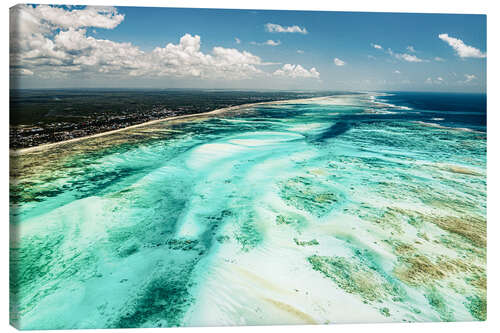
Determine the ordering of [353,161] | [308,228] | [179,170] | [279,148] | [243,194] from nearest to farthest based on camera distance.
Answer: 1. [308,228]
2. [243,194]
3. [179,170]
4. [353,161]
5. [279,148]

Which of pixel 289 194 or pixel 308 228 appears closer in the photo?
pixel 308 228

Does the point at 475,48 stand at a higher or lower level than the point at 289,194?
higher

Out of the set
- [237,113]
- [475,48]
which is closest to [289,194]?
[475,48]

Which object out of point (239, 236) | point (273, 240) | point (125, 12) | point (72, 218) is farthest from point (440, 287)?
point (125, 12)

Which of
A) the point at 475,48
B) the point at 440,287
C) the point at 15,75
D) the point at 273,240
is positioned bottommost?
the point at 440,287
